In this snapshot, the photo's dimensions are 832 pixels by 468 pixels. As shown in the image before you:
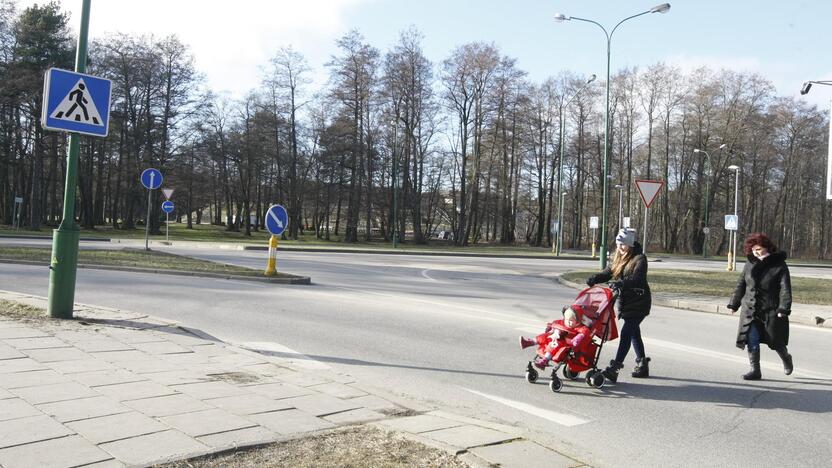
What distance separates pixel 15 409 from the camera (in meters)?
4.66

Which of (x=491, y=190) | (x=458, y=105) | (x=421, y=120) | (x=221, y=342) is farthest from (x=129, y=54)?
(x=221, y=342)

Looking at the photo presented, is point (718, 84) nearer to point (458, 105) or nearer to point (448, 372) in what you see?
point (458, 105)

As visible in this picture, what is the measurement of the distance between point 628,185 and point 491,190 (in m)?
15.0

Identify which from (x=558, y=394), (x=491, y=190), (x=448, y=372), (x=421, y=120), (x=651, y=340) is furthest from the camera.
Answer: (x=491, y=190)

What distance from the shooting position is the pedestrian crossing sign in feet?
26.3

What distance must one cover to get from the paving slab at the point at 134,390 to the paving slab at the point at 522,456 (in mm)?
2742

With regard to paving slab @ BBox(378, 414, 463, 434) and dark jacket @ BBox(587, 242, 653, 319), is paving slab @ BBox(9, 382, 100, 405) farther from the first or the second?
dark jacket @ BBox(587, 242, 653, 319)

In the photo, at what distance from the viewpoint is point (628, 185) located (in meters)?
66.1

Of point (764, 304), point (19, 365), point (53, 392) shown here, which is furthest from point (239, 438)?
point (764, 304)

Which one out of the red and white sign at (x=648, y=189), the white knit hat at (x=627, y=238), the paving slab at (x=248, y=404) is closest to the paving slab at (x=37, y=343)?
the paving slab at (x=248, y=404)

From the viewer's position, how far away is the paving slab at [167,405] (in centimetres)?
473

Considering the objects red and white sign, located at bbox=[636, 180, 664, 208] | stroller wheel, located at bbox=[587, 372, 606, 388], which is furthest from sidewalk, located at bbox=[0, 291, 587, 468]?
red and white sign, located at bbox=[636, 180, 664, 208]

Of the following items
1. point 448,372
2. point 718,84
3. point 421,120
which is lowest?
point 448,372

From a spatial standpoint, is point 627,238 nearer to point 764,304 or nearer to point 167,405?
point 764,304
